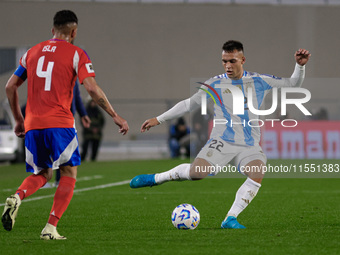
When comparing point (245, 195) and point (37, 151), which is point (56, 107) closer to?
point (37, 151)

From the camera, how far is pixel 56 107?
617cm

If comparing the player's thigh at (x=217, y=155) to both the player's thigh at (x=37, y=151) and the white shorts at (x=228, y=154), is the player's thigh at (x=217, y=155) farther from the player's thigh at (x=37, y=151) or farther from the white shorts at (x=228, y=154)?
the player's thigh at (x=37, y=151)

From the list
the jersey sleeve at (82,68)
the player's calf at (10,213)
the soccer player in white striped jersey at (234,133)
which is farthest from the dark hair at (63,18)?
the player's calf at (10,213)

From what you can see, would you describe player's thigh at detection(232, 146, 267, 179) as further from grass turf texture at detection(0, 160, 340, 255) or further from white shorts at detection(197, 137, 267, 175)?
grass turf texture at detection(0, 160, 340, 255)

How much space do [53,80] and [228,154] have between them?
2.08 metres

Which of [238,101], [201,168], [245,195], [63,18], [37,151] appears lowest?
[245,195]

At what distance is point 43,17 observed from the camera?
3503cm

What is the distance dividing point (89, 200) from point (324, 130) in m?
14.1

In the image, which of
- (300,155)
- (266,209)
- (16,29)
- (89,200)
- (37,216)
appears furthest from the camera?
(16,29)

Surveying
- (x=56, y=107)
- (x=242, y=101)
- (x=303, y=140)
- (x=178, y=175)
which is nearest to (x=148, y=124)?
(x=178, y=175)

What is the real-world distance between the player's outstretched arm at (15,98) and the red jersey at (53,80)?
0.24 m

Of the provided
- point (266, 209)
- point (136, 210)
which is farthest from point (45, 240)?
point (266, 209)

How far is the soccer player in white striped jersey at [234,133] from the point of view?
711cm

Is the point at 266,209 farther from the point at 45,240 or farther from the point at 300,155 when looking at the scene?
the point at 300,155
